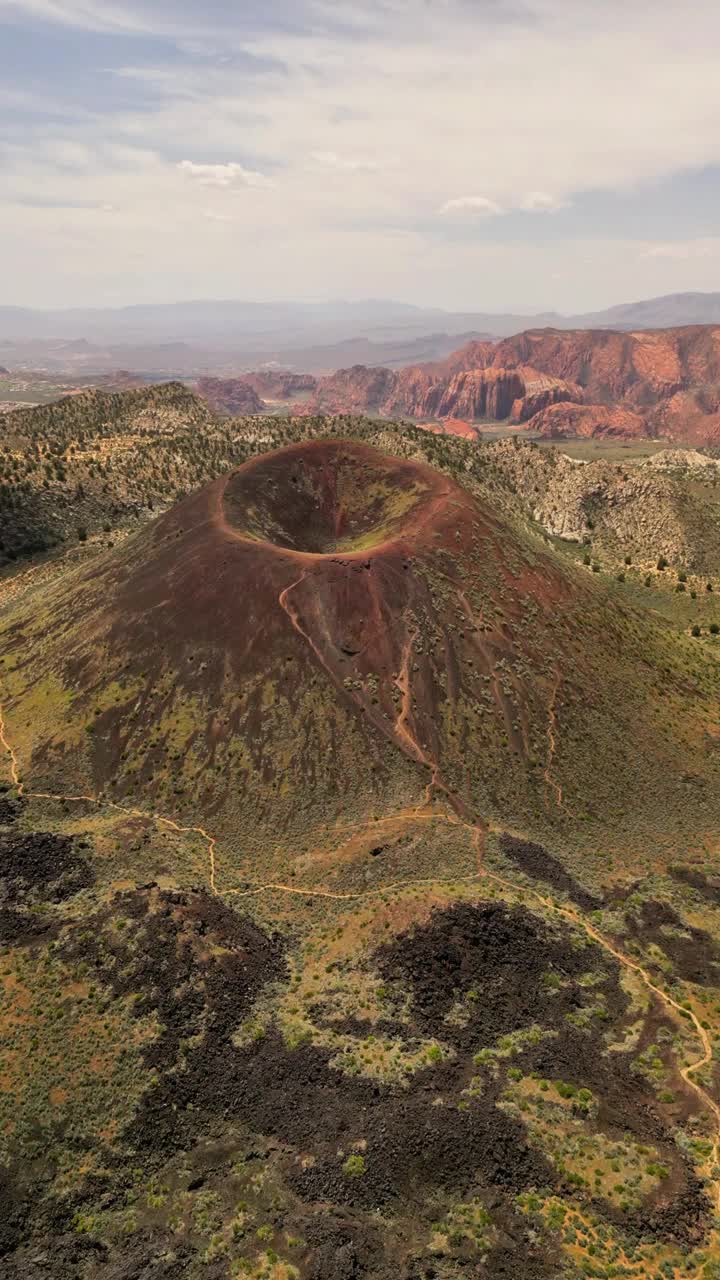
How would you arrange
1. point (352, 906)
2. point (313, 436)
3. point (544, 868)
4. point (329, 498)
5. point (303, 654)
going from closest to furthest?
point (352, 906) < point (544, 868) < point (303, 654) < point (329, 498) < point (313, 436)

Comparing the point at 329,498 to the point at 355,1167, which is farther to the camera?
the point at 329,498

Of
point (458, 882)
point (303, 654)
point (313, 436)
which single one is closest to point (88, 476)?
point (313, 436)

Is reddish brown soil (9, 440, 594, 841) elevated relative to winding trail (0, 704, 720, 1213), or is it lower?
elevated

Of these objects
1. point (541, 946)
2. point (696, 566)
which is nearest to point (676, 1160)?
point (541, 946)

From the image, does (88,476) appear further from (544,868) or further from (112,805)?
(544,868)

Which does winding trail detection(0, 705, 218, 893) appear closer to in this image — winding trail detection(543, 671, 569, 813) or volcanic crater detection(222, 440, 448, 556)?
winding trail detection(543, 671, 569, 813)

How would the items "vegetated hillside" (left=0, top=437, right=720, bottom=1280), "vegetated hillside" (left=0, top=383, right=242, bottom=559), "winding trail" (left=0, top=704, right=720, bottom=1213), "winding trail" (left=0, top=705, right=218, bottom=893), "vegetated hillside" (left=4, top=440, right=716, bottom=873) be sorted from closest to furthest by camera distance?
1. "vegetated hillside" (left=0, top=437, right=720, bottom=1280)
2. "winding trail" (left=0, top=704, right=720, bottom=1213)
3. "winding trail" (left=0, top=705, right=218, bottom=893)
4. "vegetated hillside" (left=4, top=440, right=716, bottom=873)
5. "vegetated hillside" (left=0, top=383, right=242, bottom=559)

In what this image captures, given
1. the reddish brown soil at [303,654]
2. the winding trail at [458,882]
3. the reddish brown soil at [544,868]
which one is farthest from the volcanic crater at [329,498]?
the reddish brown soil at [544,868]

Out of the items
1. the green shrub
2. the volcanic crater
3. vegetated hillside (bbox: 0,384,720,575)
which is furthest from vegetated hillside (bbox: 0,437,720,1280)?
vegetated hillside (bbox: 0,384,720,575)
